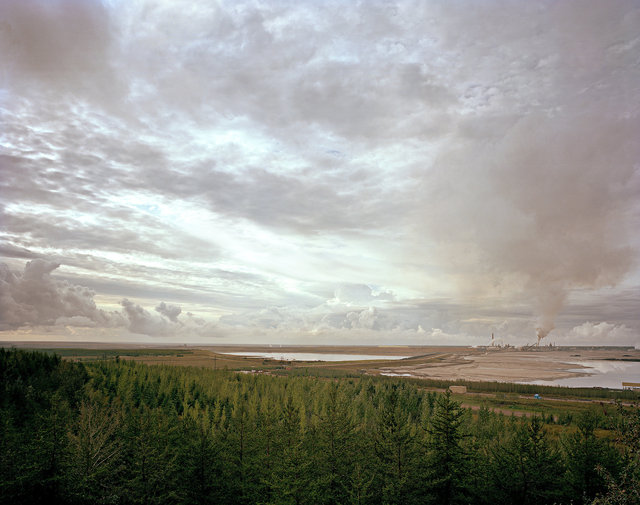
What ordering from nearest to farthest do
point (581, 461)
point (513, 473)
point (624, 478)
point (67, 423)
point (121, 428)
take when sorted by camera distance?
1. point (624, 478)
2. point (513, 473)
3. point (581, 461)
4. point (67, 423)
5. point (121, 428)

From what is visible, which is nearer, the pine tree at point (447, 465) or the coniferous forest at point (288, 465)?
the coniferous forest at point (288, 465)

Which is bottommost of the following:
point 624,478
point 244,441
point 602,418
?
point 602,418

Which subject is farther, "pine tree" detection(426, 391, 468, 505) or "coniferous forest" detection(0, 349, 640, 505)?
"pine tree" detection(426, 391, 468, 505)

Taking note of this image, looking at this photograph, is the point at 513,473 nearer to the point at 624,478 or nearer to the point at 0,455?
the point at 624,478

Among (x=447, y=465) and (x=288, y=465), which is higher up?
(x=288, y=465)

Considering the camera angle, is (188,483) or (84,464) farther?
(188,483)

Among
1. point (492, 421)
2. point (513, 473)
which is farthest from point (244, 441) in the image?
point (492, 421)

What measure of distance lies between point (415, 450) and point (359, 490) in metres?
7.12

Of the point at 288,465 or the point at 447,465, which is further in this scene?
the point at 447,465

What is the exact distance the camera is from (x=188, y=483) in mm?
37656

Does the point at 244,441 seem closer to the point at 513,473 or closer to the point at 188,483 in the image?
the point at 188,483

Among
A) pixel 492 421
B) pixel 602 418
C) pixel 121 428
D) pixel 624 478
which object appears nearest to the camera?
pixel 624 478

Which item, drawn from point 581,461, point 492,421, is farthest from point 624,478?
point 492,421

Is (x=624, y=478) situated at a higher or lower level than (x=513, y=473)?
higher
